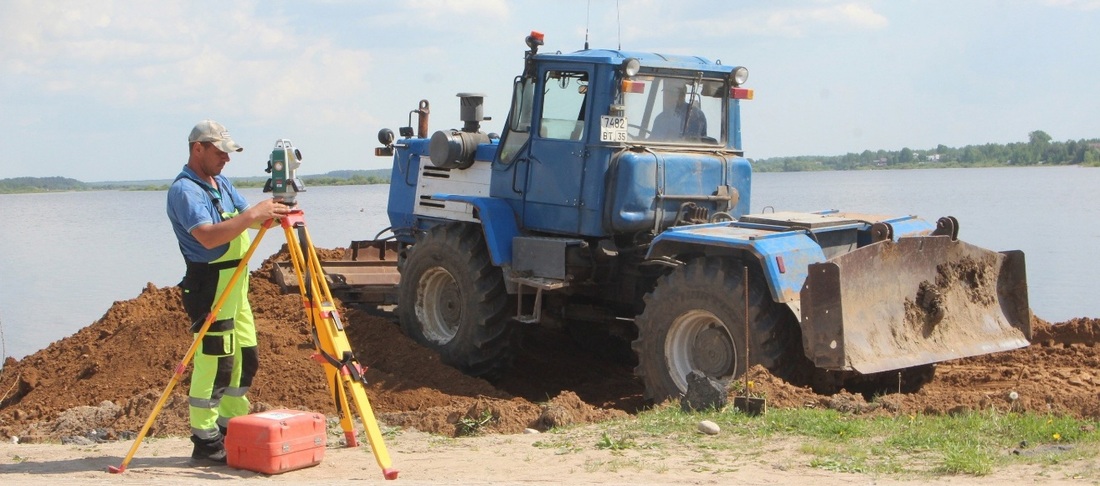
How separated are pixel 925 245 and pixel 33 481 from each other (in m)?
6.03

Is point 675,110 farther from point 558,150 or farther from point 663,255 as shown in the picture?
point 663,255

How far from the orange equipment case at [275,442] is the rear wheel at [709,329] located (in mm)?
2953

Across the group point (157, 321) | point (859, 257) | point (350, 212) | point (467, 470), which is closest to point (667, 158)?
point (859, 257)

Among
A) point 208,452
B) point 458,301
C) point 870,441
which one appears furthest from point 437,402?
point 870,441

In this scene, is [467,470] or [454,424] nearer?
[467,470]

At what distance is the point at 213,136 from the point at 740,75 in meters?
4.84

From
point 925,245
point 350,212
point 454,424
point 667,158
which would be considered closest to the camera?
point 454,424

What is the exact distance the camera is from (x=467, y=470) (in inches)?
272

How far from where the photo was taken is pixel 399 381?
10438 mm

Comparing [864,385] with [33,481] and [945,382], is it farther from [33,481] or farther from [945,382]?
[33,481]

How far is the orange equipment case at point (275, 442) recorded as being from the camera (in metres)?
6.88

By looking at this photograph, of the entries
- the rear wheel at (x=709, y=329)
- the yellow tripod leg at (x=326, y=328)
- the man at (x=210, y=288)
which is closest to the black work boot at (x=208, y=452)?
the man at (x=210, y=288)

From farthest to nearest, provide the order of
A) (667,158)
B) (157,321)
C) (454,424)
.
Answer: (157,321), (667,158), (454,424)

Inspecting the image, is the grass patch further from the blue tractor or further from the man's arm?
the man's arm
